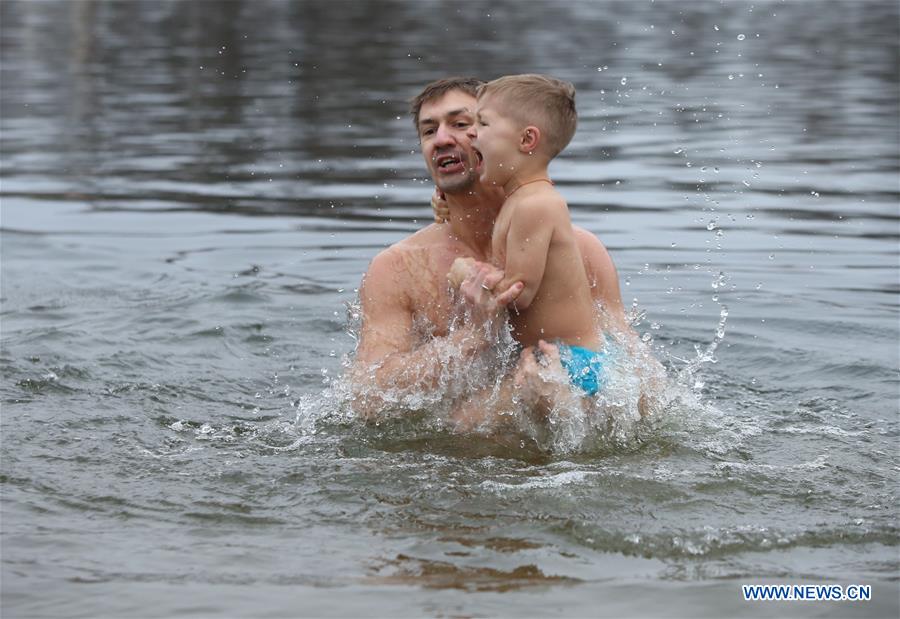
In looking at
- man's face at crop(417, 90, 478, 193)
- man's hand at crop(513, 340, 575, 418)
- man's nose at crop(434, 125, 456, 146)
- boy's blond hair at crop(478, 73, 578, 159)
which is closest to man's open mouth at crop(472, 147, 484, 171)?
man's face at crop(417, 90, 478, 193)

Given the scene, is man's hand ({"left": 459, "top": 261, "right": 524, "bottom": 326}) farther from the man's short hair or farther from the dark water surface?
the man's short hair

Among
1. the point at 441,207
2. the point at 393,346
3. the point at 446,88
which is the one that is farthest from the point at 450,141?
the point at 393,346

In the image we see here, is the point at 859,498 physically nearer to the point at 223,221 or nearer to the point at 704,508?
the point at 704,508

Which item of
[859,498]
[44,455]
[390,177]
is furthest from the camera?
[390,177]

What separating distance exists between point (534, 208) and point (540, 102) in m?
0.45

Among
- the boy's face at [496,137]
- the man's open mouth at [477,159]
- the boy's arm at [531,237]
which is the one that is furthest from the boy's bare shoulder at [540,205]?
the man's open mouth at [477,159]

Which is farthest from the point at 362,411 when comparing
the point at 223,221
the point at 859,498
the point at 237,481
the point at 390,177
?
the point at 390,177

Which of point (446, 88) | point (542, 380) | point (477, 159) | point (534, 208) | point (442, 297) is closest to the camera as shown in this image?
point (534, 208)

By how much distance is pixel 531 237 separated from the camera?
6.27m

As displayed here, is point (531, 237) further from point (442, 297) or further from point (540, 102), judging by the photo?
point (442, 297)

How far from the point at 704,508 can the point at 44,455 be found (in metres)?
2.99

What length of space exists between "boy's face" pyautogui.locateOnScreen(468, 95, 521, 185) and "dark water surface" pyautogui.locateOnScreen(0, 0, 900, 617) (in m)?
1.32

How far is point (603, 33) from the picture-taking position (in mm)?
32344

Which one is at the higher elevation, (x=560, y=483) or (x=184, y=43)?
(x=184, y=43)
